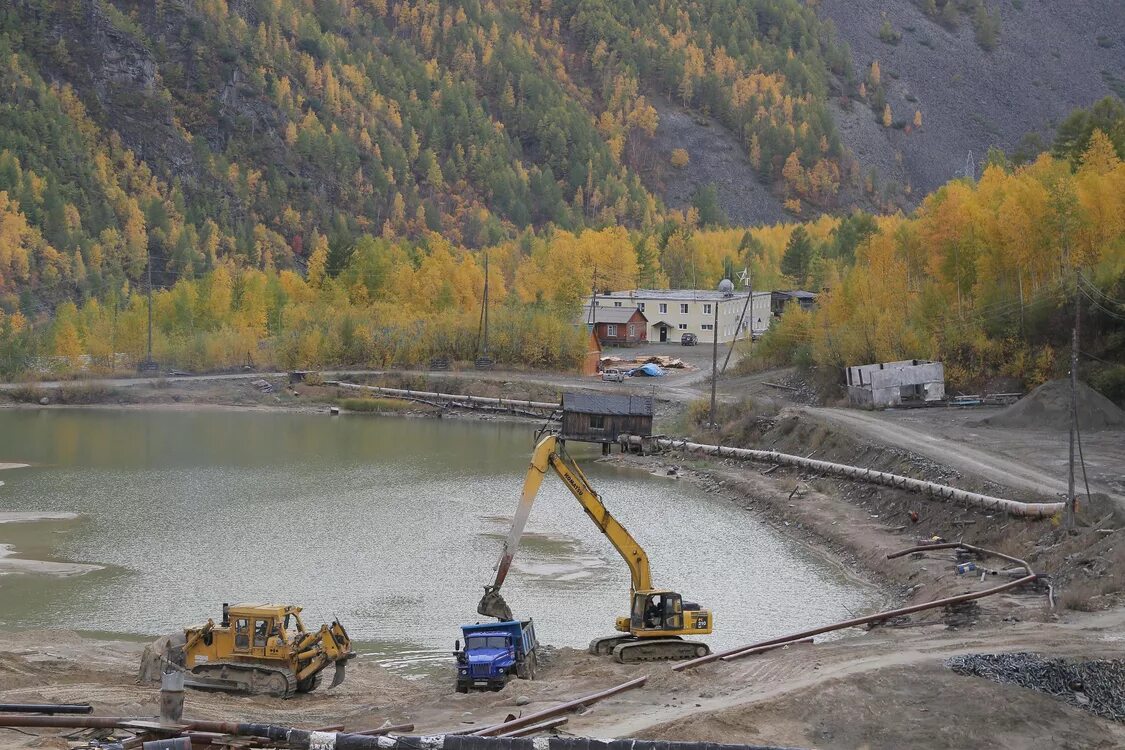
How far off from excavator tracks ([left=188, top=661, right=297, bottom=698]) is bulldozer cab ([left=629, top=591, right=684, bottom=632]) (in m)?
7.41

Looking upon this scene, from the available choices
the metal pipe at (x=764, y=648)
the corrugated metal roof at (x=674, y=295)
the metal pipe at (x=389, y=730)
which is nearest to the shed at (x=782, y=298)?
the corrugated metal roof at (x=674, y=295)

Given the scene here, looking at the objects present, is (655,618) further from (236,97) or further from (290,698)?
(236,97)

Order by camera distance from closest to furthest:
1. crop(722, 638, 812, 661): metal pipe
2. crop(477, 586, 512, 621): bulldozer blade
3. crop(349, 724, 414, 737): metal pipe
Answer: crop(349, 724, 414, 737): metal pipe → crop(722, 638, 812, 661): metal pipe → crop(477, 586, 512, 621): bulldozer blade

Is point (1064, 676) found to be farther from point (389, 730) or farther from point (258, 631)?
point (258, 631)

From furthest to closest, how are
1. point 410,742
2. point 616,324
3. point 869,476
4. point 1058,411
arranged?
point 616,324 < point 1058,411 < point 869,476 < point 410,742

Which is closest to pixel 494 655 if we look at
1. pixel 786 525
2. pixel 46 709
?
pixel 46 709

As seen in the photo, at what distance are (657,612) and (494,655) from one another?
4118 mm

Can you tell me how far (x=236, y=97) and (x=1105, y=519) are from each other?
553 ft

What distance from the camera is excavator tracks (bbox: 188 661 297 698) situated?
90.6ft

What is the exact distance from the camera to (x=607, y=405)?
3866cm

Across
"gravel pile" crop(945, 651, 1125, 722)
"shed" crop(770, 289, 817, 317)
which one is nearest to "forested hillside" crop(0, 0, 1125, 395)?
"shed" crop(770, 289, 817, 317)

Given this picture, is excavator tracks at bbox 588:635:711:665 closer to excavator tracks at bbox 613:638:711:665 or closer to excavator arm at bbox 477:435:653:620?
excavator tracks at bbox 613:638:711:665

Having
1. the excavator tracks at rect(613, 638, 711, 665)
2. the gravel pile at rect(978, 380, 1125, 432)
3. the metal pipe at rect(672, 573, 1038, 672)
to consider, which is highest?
the gravel pile at rect(978, 380, 1125, 432)

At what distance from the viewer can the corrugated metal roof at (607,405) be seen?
3784cm
